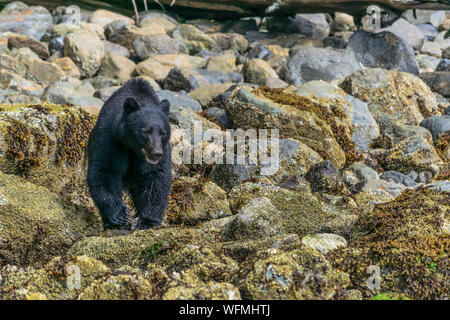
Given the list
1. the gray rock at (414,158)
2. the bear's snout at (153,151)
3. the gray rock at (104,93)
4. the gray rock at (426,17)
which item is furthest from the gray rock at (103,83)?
the gray rock at (426,17)

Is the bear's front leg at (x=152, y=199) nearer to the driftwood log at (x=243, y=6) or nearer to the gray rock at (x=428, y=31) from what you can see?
the driftwood log at (x=243, y=6)

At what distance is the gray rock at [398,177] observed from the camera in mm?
9008

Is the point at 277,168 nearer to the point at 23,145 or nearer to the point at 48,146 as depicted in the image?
the point at 48,146

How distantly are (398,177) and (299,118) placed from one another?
6.09 ft

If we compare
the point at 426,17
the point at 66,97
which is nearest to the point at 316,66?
the point at 66,97

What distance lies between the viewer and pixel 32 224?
5.40m

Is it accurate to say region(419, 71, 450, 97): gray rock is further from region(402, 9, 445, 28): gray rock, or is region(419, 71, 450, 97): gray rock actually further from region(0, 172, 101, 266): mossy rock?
region(0, 172, 101, 266): mossy rock

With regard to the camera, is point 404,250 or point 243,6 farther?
point 243,6

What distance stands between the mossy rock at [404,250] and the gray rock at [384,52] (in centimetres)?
1083

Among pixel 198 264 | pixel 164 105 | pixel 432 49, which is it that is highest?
pixel 164 105

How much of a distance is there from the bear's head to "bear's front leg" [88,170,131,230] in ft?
1.50

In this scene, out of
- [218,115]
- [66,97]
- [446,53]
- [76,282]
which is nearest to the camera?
[76,282]

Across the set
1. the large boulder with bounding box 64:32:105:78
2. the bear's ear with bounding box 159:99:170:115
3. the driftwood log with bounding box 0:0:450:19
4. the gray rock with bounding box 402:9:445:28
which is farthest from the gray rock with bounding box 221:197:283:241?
the gray rock with bounding box 402:9:445:28

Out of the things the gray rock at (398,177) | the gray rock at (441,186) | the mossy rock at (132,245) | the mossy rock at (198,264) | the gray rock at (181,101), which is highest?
the mossy rock at (198,264)
